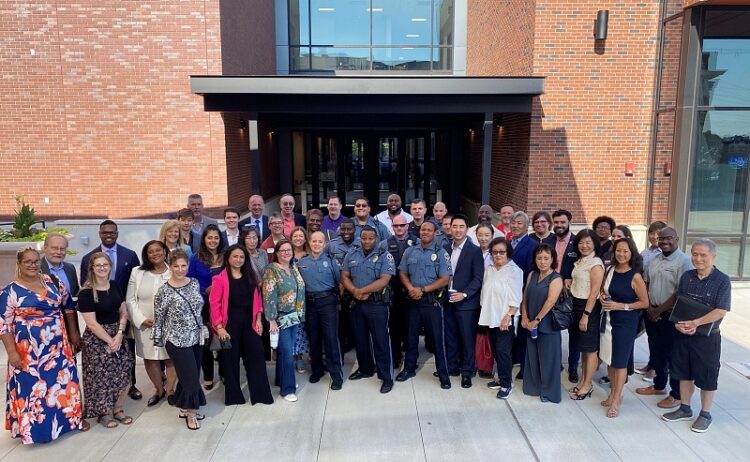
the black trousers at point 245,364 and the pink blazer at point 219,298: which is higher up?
the pink blazer at point 219,298

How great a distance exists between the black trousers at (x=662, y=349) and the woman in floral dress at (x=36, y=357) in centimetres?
561

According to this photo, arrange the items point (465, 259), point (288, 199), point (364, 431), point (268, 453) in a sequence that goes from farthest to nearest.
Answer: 1. point (288, 199)
2. point (465, 259)
3. point (364, 431)
4. point (268, 453)

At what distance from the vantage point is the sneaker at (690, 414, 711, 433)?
16.0ft

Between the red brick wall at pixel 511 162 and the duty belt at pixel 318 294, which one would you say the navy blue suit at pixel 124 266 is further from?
the red brick wall at pixel 511 162

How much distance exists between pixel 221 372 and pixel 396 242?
240cm

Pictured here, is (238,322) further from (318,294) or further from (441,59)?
(441,59)

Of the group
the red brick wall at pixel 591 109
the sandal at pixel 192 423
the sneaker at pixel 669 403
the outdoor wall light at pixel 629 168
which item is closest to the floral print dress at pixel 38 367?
the sandal at pixel 192 423

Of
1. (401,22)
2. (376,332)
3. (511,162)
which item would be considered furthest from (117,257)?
(401,22)

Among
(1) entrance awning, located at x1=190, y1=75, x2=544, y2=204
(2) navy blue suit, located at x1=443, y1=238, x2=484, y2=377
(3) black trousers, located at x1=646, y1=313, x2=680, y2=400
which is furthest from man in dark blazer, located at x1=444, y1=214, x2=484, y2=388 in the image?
(1) entrance awning, located at x1=190, y1=75, x2=544, y2=204

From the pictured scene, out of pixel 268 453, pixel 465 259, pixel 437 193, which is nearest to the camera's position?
pixel 268 453

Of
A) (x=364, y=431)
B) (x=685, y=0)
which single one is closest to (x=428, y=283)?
(x=364, y=431)

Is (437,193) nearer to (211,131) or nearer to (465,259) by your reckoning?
(211,131)

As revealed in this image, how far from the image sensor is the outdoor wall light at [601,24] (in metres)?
10.0

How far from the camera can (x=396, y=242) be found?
610cm
